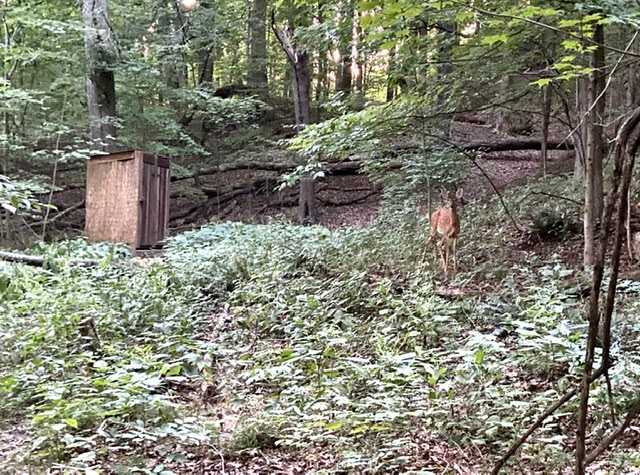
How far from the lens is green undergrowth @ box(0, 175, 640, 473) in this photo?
10.3 feet

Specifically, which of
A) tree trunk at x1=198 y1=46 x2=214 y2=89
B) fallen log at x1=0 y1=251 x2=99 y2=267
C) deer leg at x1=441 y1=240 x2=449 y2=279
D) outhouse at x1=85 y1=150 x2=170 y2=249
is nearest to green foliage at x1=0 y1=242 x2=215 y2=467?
fallen log at x1=0 y1=251 x2=99 y2=267

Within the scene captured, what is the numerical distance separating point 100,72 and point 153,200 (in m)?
3.25

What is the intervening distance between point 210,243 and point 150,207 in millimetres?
1684

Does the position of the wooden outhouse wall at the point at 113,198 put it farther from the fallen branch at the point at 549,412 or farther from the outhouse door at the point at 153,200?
the fallen branch at the point at 549,412

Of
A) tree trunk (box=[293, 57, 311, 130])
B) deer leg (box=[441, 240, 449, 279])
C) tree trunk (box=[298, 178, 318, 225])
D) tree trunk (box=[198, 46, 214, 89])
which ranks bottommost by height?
deer leg (box=[441, 240, 449, 279])

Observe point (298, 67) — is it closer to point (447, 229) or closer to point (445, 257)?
point (447, 229)

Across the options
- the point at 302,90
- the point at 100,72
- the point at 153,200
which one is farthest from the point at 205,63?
the point at 153,200

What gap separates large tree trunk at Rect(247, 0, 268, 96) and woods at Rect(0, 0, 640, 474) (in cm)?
334

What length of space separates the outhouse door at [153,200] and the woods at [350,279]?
54 mm

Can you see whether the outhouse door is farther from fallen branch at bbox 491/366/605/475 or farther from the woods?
fallen branch at bbox 491/366/605/475

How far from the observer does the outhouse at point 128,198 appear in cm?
1093

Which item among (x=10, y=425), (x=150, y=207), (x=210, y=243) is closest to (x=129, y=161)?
(x=150, y=207)

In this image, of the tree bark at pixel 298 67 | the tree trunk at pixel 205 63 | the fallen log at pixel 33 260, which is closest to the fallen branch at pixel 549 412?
the fallen log at pixel 33 260

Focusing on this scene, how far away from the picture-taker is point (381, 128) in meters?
6.41
